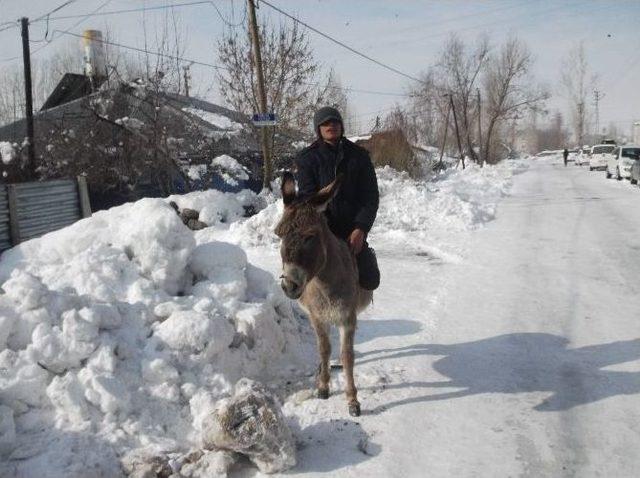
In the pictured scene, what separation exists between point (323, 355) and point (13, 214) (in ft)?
32.2

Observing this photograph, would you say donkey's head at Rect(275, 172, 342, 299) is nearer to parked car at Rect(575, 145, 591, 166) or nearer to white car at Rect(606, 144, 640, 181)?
white car at Rect(606, 144, 640, 181)

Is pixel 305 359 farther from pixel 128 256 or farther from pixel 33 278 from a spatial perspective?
pixel 33 278

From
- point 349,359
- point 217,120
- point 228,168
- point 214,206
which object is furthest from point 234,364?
point 217,120

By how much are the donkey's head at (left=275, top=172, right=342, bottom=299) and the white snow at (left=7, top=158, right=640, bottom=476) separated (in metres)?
1.29

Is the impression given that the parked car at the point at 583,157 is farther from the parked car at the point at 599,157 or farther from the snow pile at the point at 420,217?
the snow pile at the point at 420,217

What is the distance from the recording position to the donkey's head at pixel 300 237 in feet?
11.4

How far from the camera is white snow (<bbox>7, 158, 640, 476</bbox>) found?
3.58 metres

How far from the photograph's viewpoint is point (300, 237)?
353 cm

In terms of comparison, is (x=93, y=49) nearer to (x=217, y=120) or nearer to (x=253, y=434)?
(x=217, y=120)

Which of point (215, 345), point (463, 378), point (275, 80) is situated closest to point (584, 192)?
point (275, 80)

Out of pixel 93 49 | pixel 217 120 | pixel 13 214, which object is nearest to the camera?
pixel 13 214

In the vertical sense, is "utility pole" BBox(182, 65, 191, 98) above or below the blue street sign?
above

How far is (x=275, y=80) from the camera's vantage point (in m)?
19.7

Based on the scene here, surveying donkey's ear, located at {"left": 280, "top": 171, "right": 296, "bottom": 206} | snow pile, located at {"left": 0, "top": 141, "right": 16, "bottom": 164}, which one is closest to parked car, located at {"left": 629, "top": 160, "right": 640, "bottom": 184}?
donkey's ear, located at {"left": 280, "top": 171, "right": 296, "bottom": 206}
